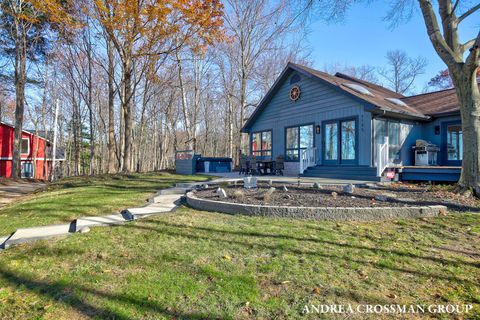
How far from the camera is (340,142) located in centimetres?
1163

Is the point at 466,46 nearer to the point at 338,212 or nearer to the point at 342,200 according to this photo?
the point at 342,200

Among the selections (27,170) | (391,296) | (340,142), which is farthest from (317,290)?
(27,170)

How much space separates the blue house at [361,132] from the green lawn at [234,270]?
670 centimetres

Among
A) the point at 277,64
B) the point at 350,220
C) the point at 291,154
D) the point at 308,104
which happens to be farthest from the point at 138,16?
the point at 277,64

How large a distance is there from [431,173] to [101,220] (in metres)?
10.2

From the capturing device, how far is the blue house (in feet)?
33.8

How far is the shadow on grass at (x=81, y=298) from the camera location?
2047 mm

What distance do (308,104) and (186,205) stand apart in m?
9.06

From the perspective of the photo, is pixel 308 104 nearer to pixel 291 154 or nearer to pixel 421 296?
pixel 291 154

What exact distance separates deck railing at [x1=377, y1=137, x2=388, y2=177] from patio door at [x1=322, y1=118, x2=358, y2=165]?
1.22m

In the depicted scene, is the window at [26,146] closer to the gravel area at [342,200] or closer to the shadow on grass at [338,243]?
the gravel area at [342,200]

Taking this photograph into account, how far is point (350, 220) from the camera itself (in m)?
4.40

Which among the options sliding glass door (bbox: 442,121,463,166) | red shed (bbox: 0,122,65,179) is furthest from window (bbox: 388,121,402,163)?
red shed (bbox: 0,122,65,179)

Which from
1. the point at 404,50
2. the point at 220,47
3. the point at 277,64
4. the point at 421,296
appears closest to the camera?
the point at 421,296
